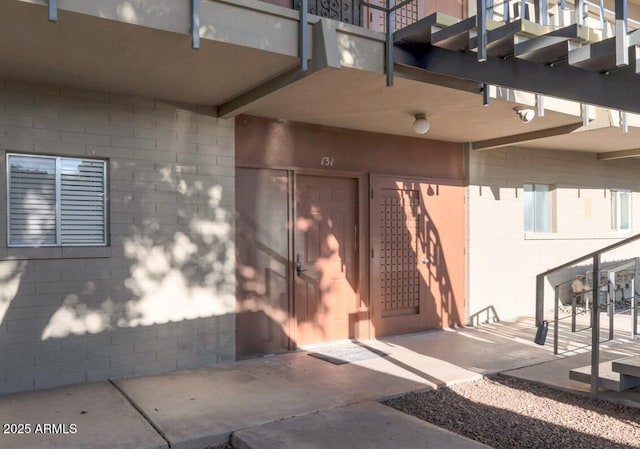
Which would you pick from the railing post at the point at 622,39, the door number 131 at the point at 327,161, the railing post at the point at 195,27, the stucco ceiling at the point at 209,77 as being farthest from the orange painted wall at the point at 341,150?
the railing post at the point at 622,39

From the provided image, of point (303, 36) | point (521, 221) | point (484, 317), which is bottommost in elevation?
point (484, 317)

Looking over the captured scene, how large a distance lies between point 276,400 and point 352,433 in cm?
96

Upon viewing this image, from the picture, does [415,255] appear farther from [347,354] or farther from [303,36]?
[303,36]

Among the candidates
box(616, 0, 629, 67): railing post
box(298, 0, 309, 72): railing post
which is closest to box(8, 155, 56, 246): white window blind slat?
box(298, 0, 309, 72): railing post

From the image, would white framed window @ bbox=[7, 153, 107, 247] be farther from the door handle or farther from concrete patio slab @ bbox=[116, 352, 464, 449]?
the door handle

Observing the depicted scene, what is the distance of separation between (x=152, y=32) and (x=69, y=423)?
119 inches

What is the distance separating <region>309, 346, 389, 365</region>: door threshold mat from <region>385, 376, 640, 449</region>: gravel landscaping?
1248 mm

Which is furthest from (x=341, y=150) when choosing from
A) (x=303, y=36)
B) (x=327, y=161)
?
(x=303, y=36)

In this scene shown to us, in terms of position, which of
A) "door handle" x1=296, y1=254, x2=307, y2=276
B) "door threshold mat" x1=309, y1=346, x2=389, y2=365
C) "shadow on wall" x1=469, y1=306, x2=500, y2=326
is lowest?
"door threshold mat" x1=309, y1=346, x2=389, y2=365

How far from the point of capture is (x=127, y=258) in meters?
5.51

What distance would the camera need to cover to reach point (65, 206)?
5273mm

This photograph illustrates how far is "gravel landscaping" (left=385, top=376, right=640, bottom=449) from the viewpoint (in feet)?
13.3

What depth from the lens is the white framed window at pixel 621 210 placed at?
35.6 ft

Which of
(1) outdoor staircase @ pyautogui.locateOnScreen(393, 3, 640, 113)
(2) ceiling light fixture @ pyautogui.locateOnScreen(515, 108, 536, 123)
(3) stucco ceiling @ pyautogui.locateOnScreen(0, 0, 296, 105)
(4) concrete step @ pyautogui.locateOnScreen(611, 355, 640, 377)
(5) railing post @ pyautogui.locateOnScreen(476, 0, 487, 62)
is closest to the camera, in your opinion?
(3) stucco ceiling @ pyautogui.locateOnScreen(0, 0, 296, 105)
